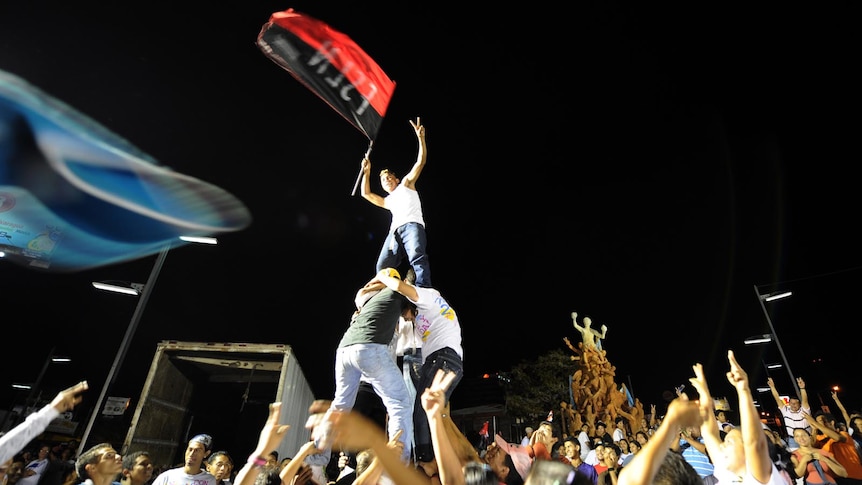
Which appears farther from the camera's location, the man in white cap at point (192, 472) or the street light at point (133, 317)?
the street light at point (133, 317)

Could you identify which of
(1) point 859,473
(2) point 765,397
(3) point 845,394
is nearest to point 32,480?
(1) point 859,473

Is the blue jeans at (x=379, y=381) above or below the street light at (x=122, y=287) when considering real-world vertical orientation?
below

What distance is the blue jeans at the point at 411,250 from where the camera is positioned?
5.51m

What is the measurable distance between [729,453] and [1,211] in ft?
71.8

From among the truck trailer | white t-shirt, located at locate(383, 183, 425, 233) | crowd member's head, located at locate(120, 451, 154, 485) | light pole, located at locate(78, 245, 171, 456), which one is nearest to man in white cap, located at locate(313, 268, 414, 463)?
white t-shirt, located at locate(383, 183, 425, 233)

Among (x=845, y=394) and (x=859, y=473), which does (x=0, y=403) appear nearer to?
(x=859, y=473)

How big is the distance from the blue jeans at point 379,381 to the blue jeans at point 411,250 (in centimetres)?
141

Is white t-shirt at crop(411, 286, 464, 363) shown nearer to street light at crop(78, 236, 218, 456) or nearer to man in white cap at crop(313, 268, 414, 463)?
man in white cap at crop(313, 268, 414, 463)

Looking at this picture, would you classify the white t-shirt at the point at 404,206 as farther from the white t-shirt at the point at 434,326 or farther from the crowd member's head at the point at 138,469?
the crowd member's head at the point at 138,469

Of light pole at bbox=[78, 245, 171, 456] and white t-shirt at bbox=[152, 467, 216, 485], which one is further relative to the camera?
light pole at bbox=[78, 245, 171, 456]

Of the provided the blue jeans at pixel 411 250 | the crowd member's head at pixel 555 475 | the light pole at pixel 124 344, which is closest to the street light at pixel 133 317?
the light pole at pixel 124 344

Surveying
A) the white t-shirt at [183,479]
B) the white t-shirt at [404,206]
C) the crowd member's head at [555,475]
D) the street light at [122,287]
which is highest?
the street light at [122,287]

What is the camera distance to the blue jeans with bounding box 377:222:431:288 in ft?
18.1

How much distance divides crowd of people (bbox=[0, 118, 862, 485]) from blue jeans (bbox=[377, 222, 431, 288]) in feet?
0.06
